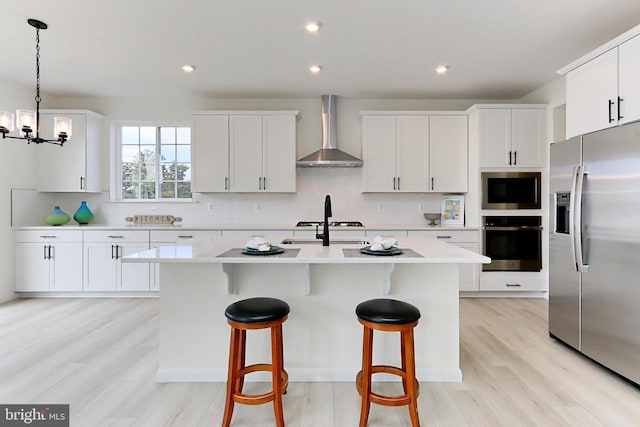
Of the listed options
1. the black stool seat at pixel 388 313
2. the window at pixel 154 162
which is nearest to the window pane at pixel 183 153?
the window at pixel 154 162

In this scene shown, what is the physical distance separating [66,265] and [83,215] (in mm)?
678

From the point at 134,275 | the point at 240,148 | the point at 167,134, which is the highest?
the point at 167,134

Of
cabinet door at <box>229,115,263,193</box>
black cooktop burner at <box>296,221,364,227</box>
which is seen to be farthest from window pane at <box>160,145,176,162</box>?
black cooktop burner at <box>296,221,364,227</box>

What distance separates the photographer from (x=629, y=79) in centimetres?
228

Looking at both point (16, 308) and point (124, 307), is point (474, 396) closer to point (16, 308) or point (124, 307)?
point (124, 307)

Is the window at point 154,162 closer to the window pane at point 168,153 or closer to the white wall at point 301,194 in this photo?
the window pane at point 168,153

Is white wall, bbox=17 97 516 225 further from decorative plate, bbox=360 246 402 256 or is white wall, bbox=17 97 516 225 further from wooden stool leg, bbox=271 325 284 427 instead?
wooden stool leg, bbox=271 325 284 427

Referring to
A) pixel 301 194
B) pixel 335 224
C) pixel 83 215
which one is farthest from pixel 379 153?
pixel 83 215

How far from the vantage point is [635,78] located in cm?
224

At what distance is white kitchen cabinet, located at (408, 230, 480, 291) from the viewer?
13.8ft

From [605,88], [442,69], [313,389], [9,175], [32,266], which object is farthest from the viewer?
[32,266]

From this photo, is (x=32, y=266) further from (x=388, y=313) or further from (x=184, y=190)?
(x=388, y=313)

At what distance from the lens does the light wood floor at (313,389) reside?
1.90m

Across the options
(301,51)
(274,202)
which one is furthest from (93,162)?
(301,51)
